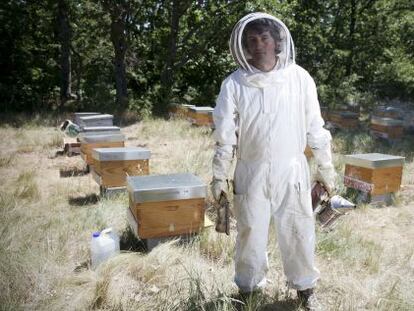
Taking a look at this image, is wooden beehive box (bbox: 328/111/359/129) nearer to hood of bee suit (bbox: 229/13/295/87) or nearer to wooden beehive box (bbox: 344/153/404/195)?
wooden beehive box (bbox: 344/153/404/195)

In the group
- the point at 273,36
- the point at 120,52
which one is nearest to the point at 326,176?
the point at 273,36

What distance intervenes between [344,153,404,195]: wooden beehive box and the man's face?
10.5 feet

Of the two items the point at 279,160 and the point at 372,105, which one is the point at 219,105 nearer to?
the point at 279,160

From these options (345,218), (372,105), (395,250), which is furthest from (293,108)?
(372,105)

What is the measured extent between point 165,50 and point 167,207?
13411 millimetres

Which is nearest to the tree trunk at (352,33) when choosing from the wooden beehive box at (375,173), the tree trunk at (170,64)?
the tree trunk at (170,64)

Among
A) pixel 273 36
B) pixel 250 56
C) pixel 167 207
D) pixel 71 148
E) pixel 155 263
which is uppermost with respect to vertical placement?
pixel 273 36

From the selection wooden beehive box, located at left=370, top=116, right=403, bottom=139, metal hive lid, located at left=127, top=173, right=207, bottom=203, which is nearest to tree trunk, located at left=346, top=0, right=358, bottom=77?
wooden beehive box, located at left=370, top=116, right=403, bottom=139

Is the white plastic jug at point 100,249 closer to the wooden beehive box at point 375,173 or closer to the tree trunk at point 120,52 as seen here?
the wooden beehive box at point 375,173

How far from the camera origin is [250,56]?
2.62 meters

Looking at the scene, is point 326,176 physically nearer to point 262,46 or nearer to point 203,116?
→ point 262,46

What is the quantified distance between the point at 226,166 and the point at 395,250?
2.36m

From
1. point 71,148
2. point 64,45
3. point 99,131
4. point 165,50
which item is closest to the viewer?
point 99,131

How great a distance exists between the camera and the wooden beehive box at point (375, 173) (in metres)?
5.40
